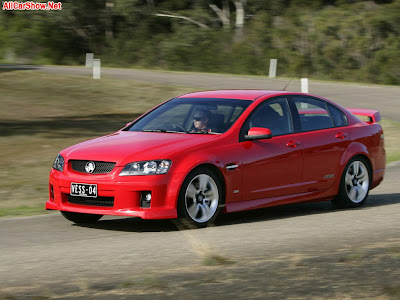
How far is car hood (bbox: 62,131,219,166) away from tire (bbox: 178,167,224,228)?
0.33 metres

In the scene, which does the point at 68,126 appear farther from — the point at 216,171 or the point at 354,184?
the point at 216,171

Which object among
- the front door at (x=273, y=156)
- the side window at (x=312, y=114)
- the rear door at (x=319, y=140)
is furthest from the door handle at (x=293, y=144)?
the side window at (x=312, y=114)

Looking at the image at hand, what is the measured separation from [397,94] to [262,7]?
27.5 meters

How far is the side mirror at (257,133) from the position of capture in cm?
927

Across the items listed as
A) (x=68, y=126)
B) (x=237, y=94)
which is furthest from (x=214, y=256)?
(x=68, y=126)

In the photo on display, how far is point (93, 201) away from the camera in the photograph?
8.75 metres

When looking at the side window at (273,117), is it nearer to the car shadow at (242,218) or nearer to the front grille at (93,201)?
the car shadow at (242,218)

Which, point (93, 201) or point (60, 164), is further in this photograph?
point (60, 164)

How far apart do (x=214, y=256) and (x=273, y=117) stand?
10.2 feet

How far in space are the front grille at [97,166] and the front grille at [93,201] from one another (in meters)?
0.28

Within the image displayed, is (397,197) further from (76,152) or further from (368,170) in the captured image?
(76,152)

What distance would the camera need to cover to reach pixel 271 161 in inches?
375

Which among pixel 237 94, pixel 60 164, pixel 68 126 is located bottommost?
pixel 68 126

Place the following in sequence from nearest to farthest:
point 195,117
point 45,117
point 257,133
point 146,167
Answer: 1. point 146,167
2. point 257,133
3. point 195,117
4. point 45,117
